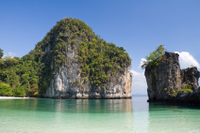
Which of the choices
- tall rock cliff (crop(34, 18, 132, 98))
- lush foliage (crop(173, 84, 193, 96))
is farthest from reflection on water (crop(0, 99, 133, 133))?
tall rock cliff (crop(34, 18, 132, 98))

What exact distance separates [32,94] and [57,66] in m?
12.2

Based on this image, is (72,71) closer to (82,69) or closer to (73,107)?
(82,69)

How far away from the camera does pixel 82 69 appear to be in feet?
152

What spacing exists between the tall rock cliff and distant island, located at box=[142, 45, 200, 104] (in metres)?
21.1

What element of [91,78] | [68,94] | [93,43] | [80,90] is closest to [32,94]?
[68,94]

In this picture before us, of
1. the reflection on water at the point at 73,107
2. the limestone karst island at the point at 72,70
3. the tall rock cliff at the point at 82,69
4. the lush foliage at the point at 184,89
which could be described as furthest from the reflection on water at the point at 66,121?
the limestone karst island at the point at 72,70

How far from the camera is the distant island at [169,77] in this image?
75.9 feet

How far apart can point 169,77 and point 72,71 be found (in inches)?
1119

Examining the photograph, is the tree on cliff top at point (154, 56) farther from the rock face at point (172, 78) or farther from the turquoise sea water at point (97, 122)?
the turquoise sea water at point (97, 122)

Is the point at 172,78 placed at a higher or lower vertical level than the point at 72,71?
lower

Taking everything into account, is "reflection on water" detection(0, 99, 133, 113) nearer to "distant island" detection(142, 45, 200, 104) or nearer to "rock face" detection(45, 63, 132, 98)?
"distant island" detection(142, 45, 200, 104)

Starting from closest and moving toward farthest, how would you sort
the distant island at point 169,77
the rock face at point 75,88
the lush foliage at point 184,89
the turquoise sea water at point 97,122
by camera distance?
the turquoise sea water at point 97,122 < the lush foliage at point 184,89 < the distant island at point 169,77 < the rock face at point 75,88

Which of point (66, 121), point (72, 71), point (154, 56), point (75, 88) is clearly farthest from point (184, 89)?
point (72, 71)

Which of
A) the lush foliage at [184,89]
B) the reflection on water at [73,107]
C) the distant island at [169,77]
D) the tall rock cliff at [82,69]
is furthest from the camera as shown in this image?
the tall rock cliff at [82,69]
